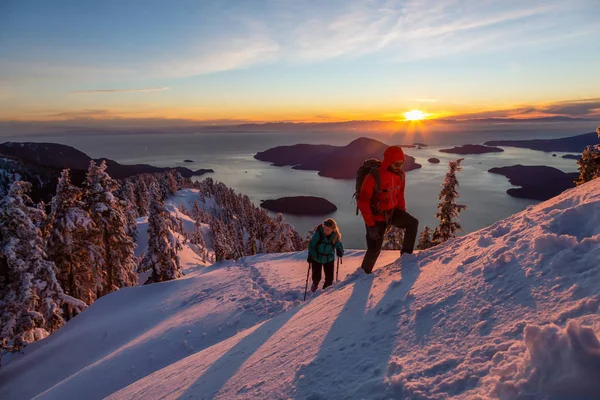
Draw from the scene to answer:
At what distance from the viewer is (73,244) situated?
Result: 1791 centimetres

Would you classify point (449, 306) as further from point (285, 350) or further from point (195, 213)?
point (195, 213)

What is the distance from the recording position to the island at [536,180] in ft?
285

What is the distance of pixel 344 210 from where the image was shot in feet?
312

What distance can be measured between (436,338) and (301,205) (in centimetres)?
10358

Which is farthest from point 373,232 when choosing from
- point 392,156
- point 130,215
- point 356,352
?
point 130,215

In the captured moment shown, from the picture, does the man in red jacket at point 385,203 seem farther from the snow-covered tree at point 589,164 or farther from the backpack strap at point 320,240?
the snow-covered tree at point 589,164

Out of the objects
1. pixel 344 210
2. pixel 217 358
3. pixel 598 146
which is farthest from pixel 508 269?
pixel 344 210

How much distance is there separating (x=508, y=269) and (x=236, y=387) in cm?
321

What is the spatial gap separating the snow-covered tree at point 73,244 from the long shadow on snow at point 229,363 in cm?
1612

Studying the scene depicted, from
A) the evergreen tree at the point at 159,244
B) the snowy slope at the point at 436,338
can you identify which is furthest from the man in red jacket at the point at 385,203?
the evergreen tree at the point at 159,244

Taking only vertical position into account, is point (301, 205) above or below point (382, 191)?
below

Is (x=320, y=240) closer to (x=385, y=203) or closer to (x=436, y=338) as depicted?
(x=385, y=203)

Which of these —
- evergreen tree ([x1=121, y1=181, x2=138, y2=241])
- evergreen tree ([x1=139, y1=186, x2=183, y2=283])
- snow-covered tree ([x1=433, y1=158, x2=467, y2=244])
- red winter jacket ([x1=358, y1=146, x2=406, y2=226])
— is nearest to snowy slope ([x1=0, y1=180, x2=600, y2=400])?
red winter jacket ([x1=358, y1=146, x2=406, y2=226])

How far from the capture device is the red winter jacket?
558 centimetres
